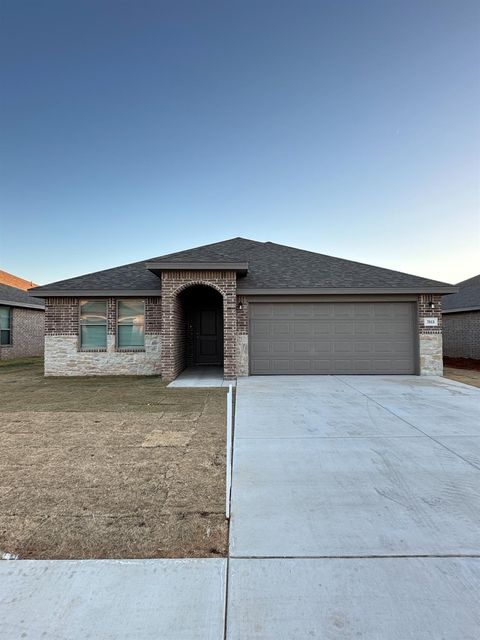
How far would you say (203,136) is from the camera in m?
13.9

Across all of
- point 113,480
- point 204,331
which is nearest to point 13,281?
point 204,331

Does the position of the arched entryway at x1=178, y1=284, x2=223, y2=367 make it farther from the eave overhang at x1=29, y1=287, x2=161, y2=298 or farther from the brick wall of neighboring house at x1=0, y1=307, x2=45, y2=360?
the brick wall of neighboring house at x1=0, y1=307, x2=45, y2=360

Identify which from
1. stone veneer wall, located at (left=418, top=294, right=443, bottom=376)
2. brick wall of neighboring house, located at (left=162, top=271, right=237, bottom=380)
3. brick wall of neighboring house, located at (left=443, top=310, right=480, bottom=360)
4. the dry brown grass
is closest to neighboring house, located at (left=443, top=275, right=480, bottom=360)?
brick wall of neighboring house, located at (left=443, top=310, right=480, bottom=360)

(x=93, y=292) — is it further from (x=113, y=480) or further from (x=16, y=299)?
(x=16, y=299)

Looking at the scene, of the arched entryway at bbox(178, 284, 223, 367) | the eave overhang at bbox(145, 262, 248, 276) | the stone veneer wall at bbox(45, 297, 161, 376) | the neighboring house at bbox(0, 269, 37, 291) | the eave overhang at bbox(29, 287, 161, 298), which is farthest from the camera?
the neighboring house at bbox(0, 269, 37, 291)

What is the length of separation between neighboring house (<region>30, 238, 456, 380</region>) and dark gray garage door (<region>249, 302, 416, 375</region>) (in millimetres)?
33

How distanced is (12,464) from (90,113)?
1349cm

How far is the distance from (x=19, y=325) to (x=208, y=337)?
12075 millimetres

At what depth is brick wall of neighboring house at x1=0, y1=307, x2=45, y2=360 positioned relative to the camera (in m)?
17.8

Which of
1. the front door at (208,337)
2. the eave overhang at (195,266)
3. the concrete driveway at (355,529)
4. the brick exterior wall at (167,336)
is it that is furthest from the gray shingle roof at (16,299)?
the concrete driveway at (355,529)

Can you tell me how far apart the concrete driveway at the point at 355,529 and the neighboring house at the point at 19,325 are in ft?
56.2

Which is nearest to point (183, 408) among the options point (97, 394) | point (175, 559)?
point (97, 394)

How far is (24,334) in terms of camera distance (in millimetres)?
18844

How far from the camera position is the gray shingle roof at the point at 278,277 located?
10.7m
